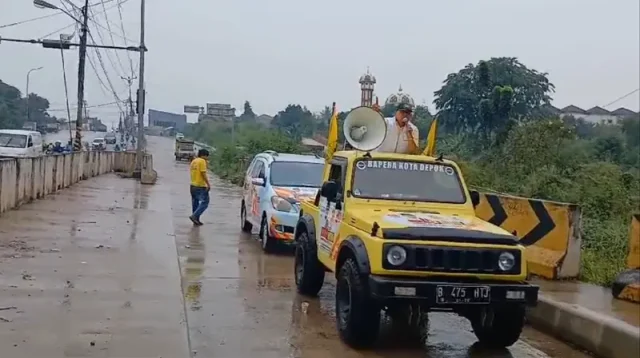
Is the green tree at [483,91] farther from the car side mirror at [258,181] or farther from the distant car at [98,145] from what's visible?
the distant car at [98,145]

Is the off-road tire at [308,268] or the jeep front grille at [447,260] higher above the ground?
the jeep front grille at [447,260]

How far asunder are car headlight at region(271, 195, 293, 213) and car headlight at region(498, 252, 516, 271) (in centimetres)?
629

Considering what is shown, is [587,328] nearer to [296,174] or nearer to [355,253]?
[355,253]

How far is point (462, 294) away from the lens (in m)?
6.82

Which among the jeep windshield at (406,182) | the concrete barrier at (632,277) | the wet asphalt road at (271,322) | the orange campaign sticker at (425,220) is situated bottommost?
the wet asphalt road at (271,322)

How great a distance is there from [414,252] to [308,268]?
107 inches

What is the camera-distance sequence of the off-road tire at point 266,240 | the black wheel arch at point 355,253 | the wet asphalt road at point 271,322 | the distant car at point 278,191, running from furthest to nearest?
the off-road tire at point 266,240
the distant car at point 278,191
the wet asphalt road at point 271,322
the black wheel arch at point 355,253

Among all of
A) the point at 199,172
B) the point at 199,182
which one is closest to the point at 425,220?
the point at 199,172

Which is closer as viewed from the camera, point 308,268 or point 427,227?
point 427,227

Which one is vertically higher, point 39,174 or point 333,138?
point 333,138

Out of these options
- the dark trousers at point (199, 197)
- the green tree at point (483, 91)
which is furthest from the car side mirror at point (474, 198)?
the green tree at point (483, 91)

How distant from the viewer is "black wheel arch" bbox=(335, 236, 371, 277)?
7027 mm

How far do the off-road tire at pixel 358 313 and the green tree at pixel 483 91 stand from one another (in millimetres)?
22028

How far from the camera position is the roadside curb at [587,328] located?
7.10 m
